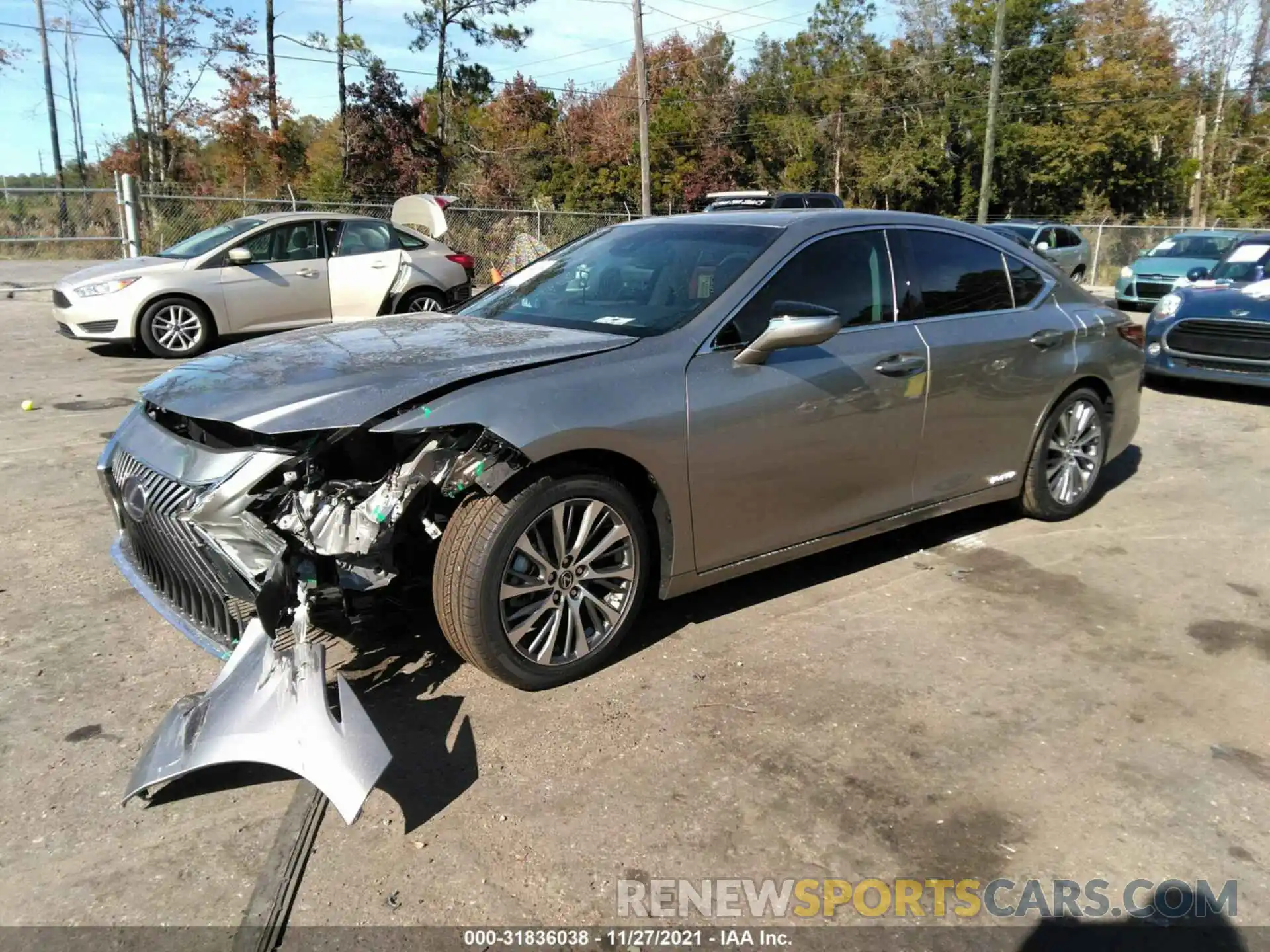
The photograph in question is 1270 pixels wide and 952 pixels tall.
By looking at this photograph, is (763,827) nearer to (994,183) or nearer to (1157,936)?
(1157,936)

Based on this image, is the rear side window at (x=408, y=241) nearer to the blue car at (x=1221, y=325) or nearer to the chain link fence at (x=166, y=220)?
the chain link fence at (x=166, y=220)

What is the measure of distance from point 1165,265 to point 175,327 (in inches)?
653

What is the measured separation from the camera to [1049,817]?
9.32 ft

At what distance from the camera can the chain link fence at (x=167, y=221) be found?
55.4 ft

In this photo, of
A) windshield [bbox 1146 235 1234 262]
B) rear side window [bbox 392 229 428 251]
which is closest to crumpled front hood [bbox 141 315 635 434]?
rear side window [bbox 392 229 428 251]

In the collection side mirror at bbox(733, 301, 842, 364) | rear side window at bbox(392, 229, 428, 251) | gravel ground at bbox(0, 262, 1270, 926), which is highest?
rear side window at bbox(392, 229, 428, 251)

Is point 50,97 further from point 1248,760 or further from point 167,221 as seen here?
point 1248,760

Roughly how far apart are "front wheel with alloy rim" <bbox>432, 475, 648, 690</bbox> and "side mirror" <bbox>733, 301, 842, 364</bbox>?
0.78 meters

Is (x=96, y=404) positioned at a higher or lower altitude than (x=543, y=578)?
lower

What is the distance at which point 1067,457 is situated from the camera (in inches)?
211

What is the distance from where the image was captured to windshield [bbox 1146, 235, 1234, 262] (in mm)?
17656

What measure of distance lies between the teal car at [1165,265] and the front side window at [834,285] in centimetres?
1515

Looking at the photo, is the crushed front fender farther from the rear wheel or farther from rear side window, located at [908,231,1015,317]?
the rear wheel
